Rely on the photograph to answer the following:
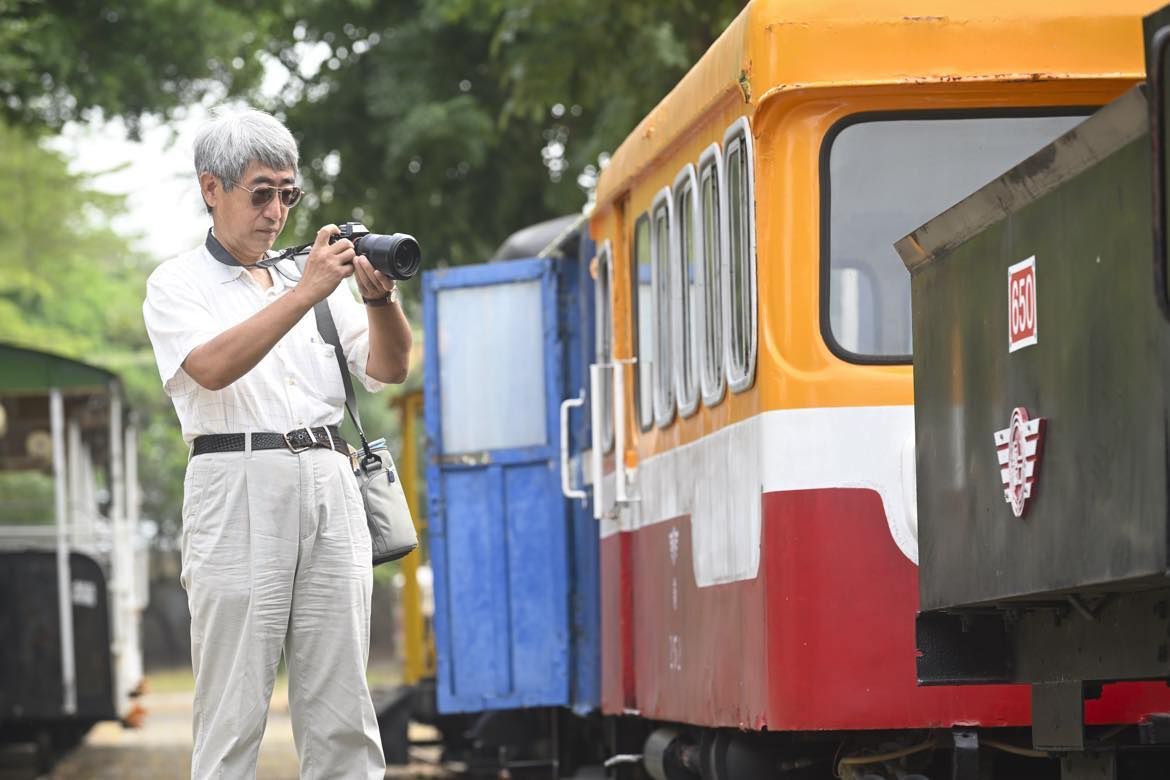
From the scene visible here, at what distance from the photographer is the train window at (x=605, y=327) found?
9.92 m

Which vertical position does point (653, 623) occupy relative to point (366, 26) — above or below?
below

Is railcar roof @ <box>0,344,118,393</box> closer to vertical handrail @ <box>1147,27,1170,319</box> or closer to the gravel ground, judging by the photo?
the gravel ground

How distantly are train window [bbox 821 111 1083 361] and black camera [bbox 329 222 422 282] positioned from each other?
73.3 inches

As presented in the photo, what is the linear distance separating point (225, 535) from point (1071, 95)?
295 centimetres

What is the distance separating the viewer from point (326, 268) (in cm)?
553

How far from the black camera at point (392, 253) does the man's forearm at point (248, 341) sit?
19cm

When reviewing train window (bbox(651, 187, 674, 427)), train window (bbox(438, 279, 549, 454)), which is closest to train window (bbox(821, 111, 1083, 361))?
train window (bbox(651, 187, 674, 427))

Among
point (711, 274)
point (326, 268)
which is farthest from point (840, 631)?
point (326, 268)

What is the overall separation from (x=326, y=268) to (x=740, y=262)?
2.16m

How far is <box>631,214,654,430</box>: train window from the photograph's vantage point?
30.1 ft

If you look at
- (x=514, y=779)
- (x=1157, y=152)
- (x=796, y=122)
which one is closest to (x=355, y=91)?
(x=514, y=779)

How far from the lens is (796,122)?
23.0 feet

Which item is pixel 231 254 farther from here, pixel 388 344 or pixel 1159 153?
pixel 1159 153

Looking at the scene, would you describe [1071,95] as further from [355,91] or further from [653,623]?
[355,91]
